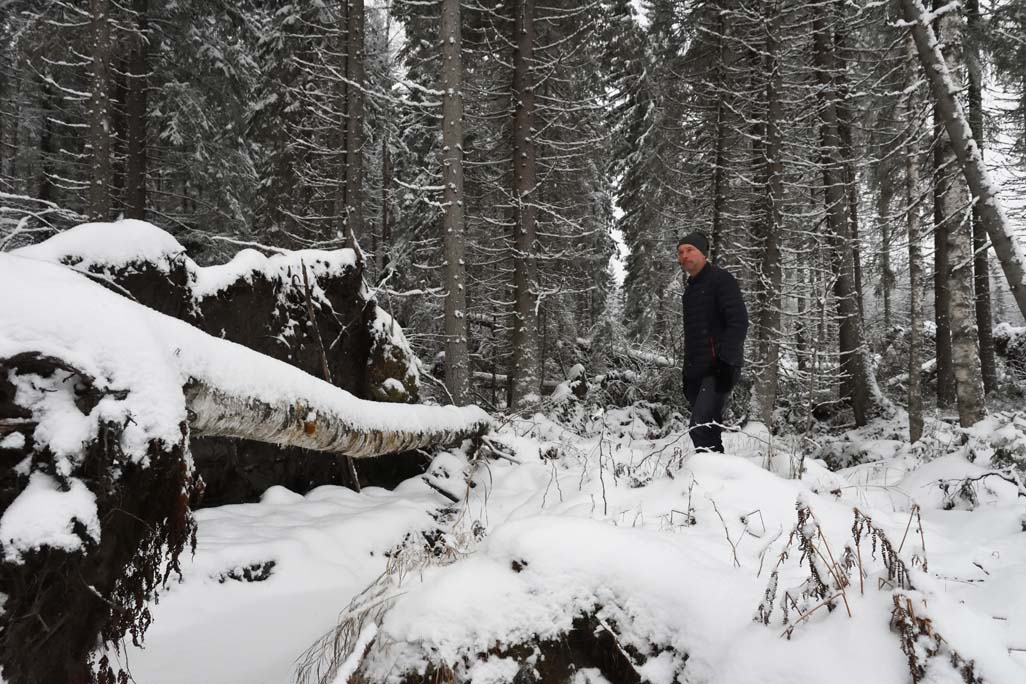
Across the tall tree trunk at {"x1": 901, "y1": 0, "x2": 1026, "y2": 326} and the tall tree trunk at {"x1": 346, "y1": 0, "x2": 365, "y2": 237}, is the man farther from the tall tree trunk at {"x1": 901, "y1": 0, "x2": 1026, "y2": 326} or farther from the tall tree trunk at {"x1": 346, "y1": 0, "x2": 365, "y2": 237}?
the tall tree trunk at {"x1": 346, "y1": 0, "x2": 365, "y2": 237}

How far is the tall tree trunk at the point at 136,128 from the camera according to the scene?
11789 mm

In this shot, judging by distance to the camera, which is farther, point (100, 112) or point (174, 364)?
point (100, 112)

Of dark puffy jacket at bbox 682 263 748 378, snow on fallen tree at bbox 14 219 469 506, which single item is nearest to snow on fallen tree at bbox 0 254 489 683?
snow on fallen tree at bbox 14 219 469 506

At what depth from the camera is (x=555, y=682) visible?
1.97m

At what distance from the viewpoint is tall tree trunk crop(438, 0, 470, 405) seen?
806cm

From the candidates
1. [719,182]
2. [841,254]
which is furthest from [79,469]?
[719,182]

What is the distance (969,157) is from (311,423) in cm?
803

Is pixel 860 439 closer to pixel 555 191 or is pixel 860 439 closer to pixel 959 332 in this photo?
pixel 959 332

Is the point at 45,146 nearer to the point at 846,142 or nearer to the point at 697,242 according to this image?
the point at 697,242

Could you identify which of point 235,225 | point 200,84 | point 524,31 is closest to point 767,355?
point 524,31

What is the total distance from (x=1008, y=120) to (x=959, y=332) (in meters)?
8.16

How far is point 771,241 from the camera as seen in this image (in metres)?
10.0

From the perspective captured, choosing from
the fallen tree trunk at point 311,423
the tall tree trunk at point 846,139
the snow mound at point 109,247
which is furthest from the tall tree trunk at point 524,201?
the snow mound at point 109,247

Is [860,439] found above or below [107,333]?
below
